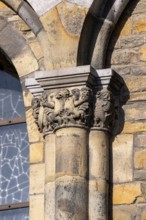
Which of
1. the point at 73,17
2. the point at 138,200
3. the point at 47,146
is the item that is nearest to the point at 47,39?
the point at 73,17

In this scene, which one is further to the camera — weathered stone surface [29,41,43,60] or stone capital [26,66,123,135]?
weathered stone surface [29,41,43,60]

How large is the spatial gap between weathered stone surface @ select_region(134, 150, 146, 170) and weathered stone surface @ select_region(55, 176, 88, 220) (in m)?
0.37

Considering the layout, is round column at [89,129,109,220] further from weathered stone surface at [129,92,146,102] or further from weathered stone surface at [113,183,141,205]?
weathered stone surface at [129,92,146,102]

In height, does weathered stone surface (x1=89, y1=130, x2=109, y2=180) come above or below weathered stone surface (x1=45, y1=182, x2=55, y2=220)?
above

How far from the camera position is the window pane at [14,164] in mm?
8664

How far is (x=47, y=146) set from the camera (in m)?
8.05

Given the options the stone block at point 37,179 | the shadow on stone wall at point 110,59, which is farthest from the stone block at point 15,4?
the stone block at point 37,179

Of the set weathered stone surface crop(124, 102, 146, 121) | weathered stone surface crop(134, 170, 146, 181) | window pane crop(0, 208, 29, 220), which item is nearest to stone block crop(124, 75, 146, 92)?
weathered stone surface crop(124, 102, 146, 121)

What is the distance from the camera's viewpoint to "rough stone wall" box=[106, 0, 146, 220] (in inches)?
310

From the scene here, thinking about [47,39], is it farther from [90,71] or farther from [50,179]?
[50,179]

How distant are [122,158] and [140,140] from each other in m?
0.16

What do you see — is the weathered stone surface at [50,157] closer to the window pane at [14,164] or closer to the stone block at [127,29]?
the window pane at [14,164]

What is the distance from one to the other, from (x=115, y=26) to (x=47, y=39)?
47 centimetres

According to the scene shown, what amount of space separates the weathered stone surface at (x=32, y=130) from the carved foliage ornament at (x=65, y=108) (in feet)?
0.59
